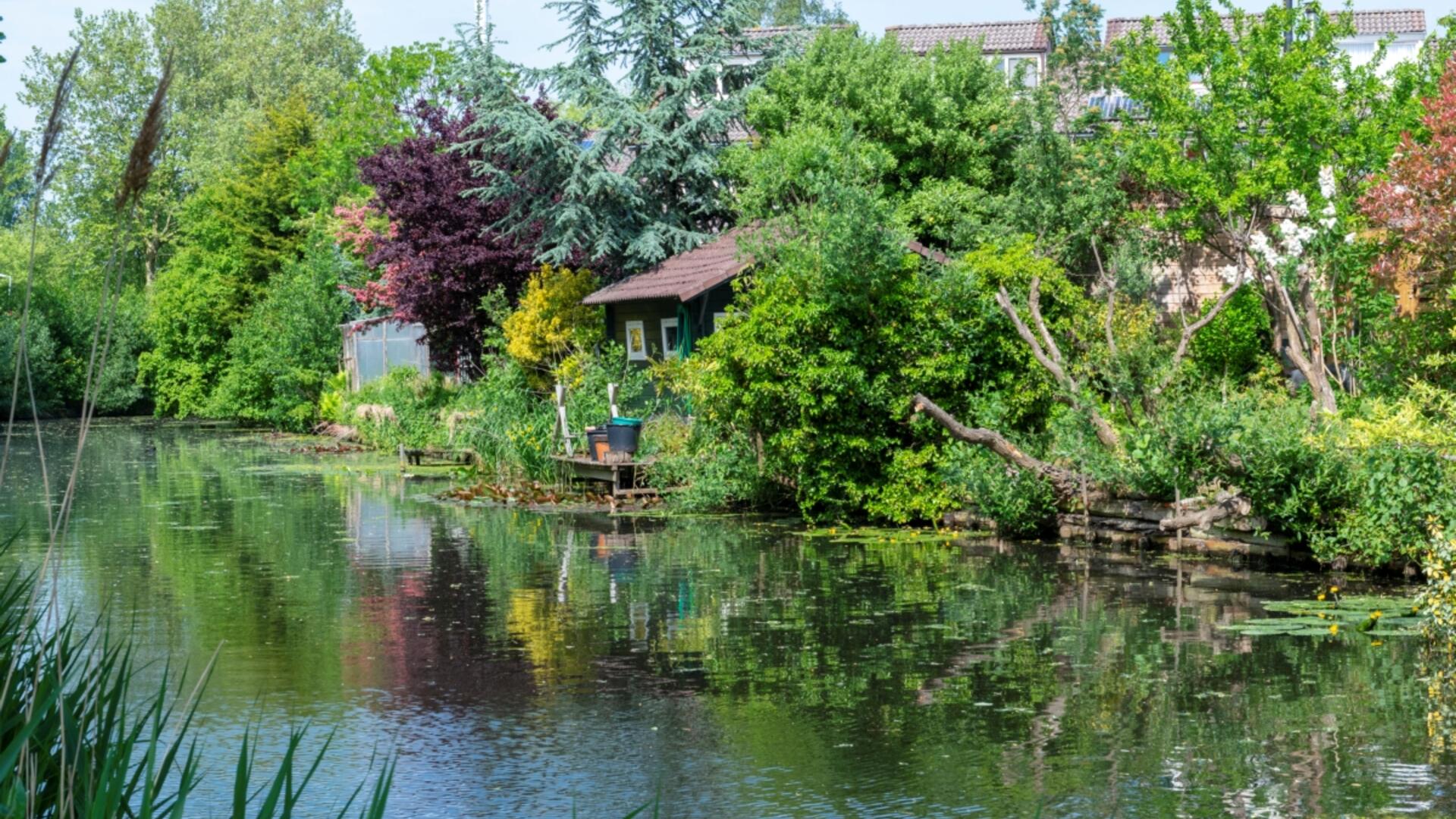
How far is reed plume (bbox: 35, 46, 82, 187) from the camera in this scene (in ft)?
11.5

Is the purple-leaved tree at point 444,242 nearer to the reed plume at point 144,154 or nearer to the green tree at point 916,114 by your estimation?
the green tree at point 916,114

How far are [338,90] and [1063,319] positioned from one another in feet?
191

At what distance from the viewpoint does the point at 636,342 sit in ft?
104

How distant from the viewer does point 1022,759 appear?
30.7 feet

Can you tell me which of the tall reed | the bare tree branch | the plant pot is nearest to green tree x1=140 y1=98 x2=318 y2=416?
the plant pot

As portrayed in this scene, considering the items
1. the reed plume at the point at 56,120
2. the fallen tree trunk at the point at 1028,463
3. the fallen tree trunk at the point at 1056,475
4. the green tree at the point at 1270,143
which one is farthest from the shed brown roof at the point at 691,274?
the reed plume at the point at 56,120

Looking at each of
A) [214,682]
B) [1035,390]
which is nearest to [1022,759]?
[214,682]

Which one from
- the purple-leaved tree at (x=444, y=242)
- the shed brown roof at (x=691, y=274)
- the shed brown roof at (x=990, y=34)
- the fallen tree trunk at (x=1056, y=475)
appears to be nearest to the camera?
the fallen tree trunk at (x=1056, y=475)

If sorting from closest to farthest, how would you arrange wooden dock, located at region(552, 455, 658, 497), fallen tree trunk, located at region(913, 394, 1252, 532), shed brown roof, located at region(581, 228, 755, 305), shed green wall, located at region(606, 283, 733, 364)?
1. fallen tree trunk, located at region(913, 394, 1252, 532)
2. wooden dock, located at region(552, 455, 658, 497)
3. shed brown roof, located at region(581, 228, 755, 305)
4. shed green wall, located at region(606, 283, 733, 364)

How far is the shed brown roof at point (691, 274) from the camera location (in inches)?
1104

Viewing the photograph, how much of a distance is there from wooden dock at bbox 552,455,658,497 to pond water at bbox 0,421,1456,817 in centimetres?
372

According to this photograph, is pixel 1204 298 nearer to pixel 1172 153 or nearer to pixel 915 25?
pixel 1172 153

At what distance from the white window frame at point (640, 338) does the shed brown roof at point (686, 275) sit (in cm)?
52

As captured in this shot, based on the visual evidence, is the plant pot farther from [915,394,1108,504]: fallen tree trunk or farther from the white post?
[915,394,1108,504]: fallen tree trunk
